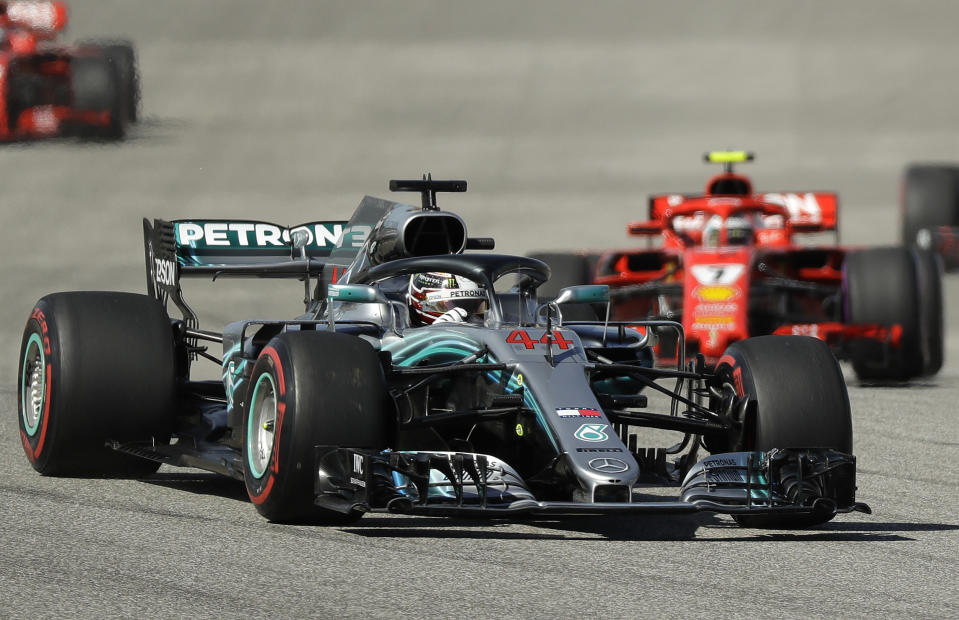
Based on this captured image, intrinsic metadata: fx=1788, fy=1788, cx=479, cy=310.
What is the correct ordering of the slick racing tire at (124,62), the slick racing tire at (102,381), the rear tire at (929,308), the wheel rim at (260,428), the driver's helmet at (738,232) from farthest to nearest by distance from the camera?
the slick racing tire at (124,62) → the driver's helmet at (738,232) → the rear tire at (929,308) → the slick racing tire at (102,381) → the wheel rim at (260,428)

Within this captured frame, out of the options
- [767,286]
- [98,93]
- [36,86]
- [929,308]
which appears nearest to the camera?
[929,308]

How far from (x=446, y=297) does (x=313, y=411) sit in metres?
1.75

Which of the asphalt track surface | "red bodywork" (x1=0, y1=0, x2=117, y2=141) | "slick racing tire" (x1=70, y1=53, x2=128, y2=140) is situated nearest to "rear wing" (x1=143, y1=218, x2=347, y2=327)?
the asphalt track surface

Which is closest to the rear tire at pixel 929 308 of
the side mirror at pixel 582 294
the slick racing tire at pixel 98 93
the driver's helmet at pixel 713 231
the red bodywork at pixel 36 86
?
the driver's helmet at pixel 713 231

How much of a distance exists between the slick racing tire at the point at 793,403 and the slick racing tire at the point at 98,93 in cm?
1923

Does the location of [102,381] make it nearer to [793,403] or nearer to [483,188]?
[793,403]

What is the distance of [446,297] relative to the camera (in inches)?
366

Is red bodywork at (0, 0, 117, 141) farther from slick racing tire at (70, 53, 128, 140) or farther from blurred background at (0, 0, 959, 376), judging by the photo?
blurred background at (0, 0, 959, 376)

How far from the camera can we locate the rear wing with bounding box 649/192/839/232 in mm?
19891

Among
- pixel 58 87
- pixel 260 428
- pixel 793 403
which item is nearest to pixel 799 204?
pixel 793 403

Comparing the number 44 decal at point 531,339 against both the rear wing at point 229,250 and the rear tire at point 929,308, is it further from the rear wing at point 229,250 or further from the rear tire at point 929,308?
the rear tire at point 929,308

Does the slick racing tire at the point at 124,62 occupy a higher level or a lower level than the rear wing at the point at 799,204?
higher

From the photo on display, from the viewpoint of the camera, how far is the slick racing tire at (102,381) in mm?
9469

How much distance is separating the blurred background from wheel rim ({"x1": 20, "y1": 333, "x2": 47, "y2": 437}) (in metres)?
11.5
